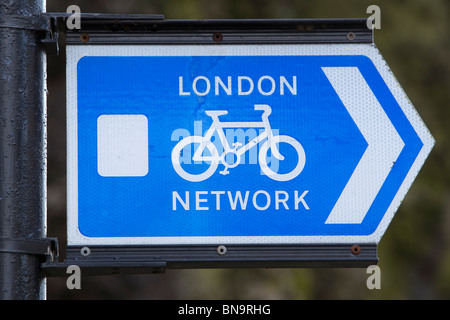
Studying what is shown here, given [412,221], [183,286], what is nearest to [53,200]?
[183,286]

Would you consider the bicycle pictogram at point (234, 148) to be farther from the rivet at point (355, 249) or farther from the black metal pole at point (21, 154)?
the black metal pole at point (21, 154)

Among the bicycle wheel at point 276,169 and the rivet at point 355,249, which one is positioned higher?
the bicycle wheel at point 276,169

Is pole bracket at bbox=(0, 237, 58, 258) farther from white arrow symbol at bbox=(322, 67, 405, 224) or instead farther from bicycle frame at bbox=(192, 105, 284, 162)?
white arrow symbol at bbox=(322, 67, 405, 224)

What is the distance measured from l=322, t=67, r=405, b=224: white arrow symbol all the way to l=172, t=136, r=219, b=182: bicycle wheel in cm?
32

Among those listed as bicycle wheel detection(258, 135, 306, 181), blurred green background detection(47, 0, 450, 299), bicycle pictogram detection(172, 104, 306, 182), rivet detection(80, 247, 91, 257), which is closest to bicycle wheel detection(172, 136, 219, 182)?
bicycle pictogram detection(172, 104, 306, 182)

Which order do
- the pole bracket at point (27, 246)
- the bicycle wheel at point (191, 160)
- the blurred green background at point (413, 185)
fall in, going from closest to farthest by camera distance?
1. the pole bracket at point (27, 246)
2. the bicycle wheel at point (191, 160)
3. the blurred green background at point (413, 185)

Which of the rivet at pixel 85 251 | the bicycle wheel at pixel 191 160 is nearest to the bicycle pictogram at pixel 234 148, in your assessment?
the bicycle wheel at pixel 191 160

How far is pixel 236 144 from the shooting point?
1751 millimetres

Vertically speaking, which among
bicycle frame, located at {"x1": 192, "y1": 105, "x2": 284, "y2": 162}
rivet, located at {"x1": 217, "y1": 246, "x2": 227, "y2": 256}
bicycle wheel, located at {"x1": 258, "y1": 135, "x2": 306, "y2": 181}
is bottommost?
rivet, located at {"x1": 217, "y1": 246, "x2": 227, "y2": 256}

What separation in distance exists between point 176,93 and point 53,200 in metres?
3.17

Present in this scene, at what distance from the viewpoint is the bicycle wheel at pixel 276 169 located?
1.74 m

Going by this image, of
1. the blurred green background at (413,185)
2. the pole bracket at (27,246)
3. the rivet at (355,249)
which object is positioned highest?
the blurred green background at (413,185)

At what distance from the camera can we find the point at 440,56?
7973mm

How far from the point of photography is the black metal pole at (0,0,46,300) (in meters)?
1.63
